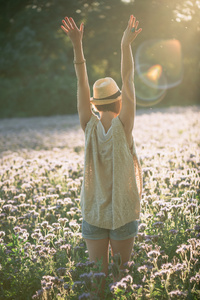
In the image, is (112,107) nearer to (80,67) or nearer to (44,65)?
(80,67)

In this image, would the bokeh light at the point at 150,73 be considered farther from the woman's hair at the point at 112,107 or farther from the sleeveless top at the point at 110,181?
the sleeveless top at the point at 110,181

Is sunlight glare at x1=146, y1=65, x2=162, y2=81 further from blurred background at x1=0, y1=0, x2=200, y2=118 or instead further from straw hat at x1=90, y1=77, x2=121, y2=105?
straw hat at x1=90, y1=77, x2=121, y2=105

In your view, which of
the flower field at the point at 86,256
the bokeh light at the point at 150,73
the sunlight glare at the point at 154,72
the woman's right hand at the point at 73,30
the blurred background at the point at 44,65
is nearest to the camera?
the flower field at the point at 86,256

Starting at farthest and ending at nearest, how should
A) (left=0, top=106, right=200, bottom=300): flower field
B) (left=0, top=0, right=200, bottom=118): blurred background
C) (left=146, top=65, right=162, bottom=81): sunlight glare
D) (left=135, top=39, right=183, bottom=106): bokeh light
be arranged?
(left=146, top=65, right=162, bottom=81): sunlight glare → (left=135, top=39, right=183, bottom=106): bokeh light → (left=0, top=0, right=200, bottom=118): blurred background → (left=0, top=106, right=200, bottom=300): flower field

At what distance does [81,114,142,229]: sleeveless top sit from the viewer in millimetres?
2820

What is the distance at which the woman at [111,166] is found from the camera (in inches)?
112

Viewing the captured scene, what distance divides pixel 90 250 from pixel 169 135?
8298mm

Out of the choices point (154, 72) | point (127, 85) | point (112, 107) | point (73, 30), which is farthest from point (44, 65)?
point (127, 85)

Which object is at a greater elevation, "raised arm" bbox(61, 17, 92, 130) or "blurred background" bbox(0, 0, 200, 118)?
"blurred background" bbox(0, 0, 200, 118)

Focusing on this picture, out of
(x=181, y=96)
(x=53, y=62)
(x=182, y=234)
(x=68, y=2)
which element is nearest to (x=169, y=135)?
(x=68, y=2)

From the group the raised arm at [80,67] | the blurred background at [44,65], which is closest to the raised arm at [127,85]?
the raised arm at [80,67]

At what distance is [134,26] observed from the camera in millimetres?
2906

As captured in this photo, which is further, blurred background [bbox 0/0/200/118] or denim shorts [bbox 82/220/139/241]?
blurred background [bbox 0/0/200/118]

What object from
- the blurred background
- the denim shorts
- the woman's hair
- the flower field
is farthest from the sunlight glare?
the denim shorts
